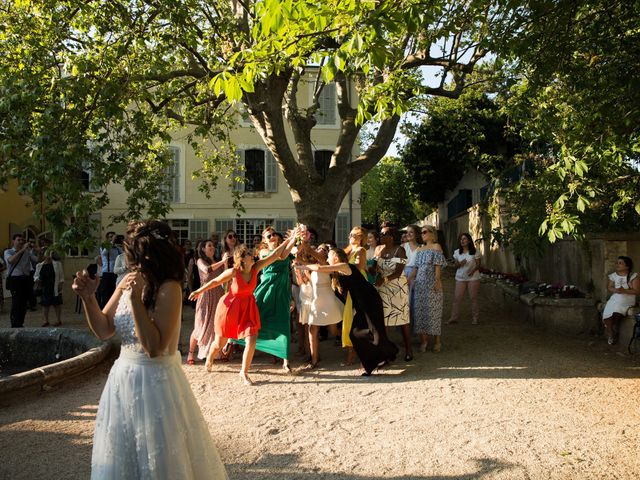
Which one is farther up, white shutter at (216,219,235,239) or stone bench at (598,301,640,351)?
white shutter at (216,219,235,239)

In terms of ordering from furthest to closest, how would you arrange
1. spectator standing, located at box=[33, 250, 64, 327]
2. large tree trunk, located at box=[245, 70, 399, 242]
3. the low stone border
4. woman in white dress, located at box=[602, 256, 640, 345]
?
spectator standing, located at box=[33, 250, 64, 327] → large tree trunk, located at box=[245, 70, 399, 242] → woman in white dress, located at box=[602, 256, 640, 345] → the low stone border

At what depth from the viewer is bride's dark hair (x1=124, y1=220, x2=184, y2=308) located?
9.39ft

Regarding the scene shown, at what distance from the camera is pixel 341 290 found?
25.1 feet

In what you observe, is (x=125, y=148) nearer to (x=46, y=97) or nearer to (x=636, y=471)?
(x=46, y=97)

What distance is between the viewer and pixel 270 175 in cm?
2527

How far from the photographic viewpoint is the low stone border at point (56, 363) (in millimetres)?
6062

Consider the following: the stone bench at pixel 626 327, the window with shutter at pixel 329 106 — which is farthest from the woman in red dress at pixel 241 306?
the window with shutter at pixel 329 106

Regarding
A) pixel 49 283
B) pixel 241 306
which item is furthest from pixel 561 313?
pixel 49 283

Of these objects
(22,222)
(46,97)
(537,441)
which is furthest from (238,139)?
(537,441)

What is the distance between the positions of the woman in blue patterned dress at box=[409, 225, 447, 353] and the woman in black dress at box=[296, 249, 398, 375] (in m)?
1.25

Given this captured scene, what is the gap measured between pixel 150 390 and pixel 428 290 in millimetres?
6119

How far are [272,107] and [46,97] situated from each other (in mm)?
3785

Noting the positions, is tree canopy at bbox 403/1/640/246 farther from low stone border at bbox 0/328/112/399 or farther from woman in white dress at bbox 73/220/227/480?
low stone border at bbox 0/328/112/399

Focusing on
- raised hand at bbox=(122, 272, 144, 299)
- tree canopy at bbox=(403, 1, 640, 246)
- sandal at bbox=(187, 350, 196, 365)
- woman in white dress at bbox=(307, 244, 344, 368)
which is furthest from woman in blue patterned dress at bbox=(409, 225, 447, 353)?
raised hand at bbox=(122, 272, 144, 299)
